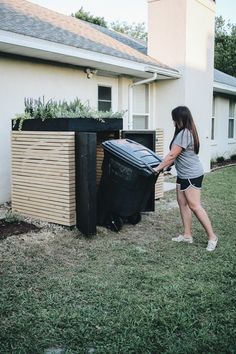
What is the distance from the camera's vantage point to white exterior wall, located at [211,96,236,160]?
53.3 ft

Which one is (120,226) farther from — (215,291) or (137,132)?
(215,291)

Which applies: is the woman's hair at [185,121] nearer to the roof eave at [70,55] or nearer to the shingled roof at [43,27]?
the roof eave at [70,55]

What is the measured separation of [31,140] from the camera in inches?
238

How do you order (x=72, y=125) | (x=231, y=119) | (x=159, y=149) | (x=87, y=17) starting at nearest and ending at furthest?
(x=72, y=125), (x=159, y=149), (x=231, y=119), (x=87, y=17)

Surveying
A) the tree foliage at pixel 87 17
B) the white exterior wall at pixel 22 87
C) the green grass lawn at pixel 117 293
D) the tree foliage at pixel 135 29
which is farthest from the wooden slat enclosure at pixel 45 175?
the tree foliage at pixel 135 29

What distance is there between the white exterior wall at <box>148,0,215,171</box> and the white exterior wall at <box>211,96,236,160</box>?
3708 millimetres

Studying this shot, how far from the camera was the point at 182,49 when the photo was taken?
37.2 ft

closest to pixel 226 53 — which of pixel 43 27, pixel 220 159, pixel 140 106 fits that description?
pixel 220 159

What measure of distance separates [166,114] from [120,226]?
22.4 feet

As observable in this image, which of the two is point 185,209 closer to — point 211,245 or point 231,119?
point 211,245

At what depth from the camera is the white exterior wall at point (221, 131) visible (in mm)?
16234

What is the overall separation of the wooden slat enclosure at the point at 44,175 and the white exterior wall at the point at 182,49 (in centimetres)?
650

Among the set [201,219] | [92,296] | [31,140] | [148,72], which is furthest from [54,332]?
[148,72]

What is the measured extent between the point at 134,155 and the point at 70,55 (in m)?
3.61
